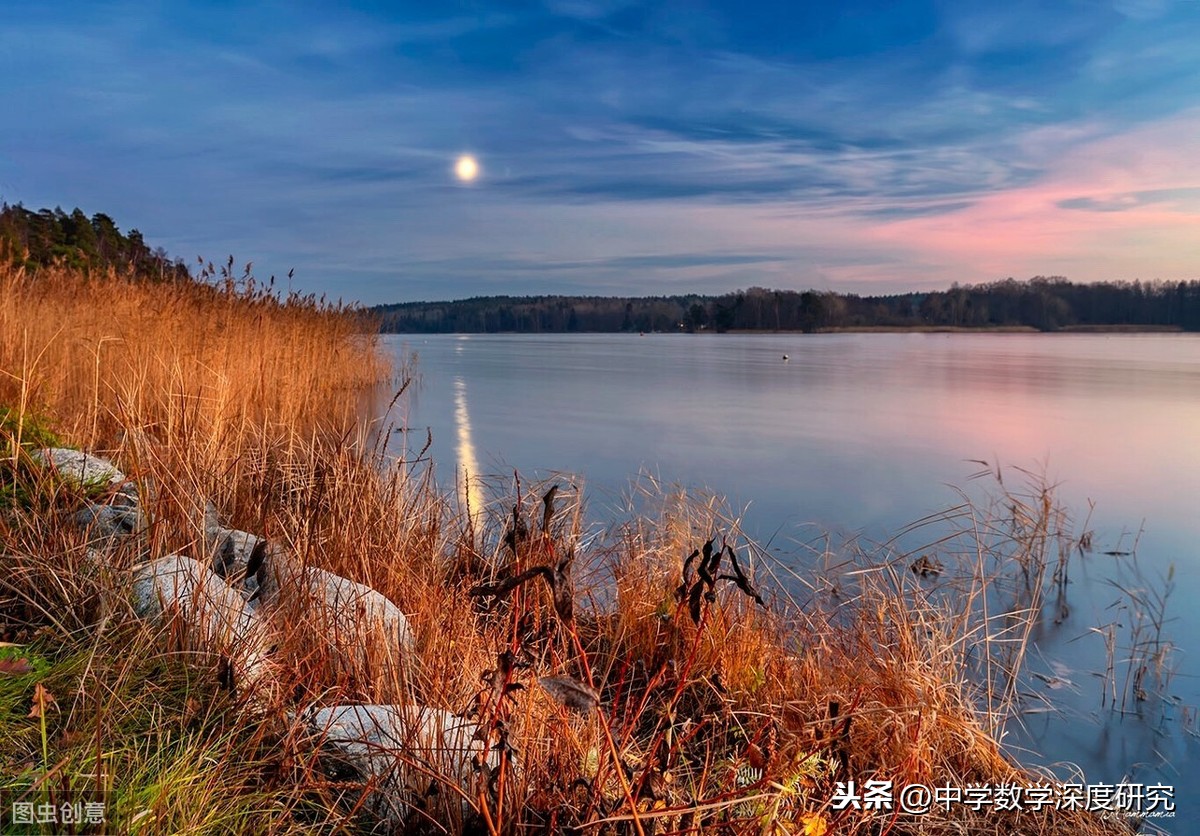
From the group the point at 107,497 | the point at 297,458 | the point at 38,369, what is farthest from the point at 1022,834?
the point at 38,369

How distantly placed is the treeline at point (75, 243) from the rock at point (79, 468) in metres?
8.30

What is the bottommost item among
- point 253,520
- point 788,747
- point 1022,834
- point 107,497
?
point 1022,834

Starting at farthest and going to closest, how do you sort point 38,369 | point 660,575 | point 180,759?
1. point 38,369
2. point 660,575
3. point 180,759

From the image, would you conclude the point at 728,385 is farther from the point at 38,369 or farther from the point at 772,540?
the point at 38,369

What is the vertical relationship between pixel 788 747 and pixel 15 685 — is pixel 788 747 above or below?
below

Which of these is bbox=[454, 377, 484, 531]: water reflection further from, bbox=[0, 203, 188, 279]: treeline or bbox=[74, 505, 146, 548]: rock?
bbox=[0, 203, 188, 279]: treeline

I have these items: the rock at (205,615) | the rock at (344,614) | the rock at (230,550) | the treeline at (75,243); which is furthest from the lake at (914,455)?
the treeline at (75,243)

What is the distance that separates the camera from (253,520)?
475 cm

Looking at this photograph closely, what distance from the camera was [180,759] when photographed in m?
1.93

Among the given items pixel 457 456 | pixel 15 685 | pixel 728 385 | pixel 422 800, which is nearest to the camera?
pixel 422 800

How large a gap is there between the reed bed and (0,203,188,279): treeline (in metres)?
8.01

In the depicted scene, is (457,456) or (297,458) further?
(457,456)

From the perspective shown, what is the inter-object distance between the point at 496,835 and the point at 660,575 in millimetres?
2838

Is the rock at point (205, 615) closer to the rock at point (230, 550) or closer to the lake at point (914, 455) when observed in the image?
the rock at point (230, 550)
